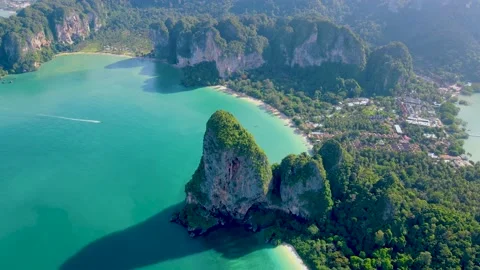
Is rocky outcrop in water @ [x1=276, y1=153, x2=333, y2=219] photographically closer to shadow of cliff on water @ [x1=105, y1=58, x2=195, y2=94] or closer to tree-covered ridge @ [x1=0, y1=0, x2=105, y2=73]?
shadow of cliff on water @ [x1=105, y1=58, x2=195, y2=94]

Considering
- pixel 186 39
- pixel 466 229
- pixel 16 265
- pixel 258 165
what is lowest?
pixel 16 265

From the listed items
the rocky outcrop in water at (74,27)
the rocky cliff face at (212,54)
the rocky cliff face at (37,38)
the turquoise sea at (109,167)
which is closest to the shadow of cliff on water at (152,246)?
the turquoise sea at (109,167)

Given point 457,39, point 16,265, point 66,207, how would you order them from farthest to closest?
point 457,39
point 66,207
point 16,265

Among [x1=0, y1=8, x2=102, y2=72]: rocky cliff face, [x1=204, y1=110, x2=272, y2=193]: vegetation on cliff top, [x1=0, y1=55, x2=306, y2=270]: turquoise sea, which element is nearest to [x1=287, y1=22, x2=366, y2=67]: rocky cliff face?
[x1=0, y1=55, x2=306, y2=270]: turquoise sea

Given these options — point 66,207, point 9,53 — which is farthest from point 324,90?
point 9,53

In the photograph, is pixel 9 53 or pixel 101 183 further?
pixel 9 53

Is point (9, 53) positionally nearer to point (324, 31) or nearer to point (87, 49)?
point (87, 49)

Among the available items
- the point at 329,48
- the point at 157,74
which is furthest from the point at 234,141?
the point at 157,74
